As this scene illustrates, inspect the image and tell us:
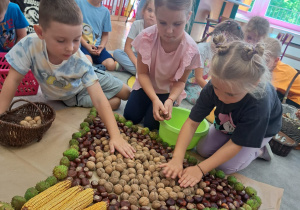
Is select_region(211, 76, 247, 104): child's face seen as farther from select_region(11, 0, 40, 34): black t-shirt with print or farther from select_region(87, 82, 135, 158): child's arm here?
select_region(11, 0, 40, 34): black t-shirt with print

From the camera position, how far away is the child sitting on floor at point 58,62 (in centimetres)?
121

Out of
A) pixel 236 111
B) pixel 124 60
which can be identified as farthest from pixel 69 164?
pixel 124 60

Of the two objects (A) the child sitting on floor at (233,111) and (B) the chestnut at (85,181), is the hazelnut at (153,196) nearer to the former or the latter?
(A) the child sitting on floor at (233,111)

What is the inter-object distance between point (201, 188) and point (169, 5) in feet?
3.18

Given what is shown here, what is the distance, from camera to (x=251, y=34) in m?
2.17

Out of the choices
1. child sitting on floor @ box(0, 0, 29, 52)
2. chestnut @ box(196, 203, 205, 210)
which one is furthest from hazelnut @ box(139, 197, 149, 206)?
child sitting on floor @ box(0, 0, 29, 52)

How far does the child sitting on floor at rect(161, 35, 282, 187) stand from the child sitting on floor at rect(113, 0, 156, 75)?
1.24 m

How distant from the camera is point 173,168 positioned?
4.19 feet

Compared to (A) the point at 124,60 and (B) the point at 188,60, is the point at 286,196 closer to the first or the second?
(B) the point at 188,60

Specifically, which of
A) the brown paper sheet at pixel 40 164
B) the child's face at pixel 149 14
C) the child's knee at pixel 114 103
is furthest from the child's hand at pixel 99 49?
the brown paper sheet at pixel 40 164

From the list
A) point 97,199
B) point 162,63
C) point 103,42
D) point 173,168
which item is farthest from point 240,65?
point 103,42

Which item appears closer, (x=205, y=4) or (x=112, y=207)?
(x=112, y=207)

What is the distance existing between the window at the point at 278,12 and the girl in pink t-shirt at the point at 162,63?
13.7ft

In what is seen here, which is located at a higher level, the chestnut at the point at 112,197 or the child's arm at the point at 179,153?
the child's arm at the point at 179,153
